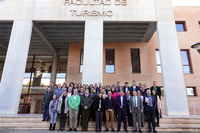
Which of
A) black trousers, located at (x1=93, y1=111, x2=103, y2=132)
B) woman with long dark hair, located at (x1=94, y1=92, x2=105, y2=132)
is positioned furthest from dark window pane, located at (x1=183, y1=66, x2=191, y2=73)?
black trousers, located at (x1=93, y1=111, x2=103, y2=132)

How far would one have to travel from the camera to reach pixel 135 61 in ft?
46.6

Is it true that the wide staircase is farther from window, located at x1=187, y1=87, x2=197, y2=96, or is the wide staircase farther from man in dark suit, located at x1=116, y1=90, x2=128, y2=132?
window, located at x1=187, y1=87, x2=197, y2=96

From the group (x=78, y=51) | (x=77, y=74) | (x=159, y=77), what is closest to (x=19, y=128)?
(x=77, y=74)

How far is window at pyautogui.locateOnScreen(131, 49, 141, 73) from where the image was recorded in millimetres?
13946

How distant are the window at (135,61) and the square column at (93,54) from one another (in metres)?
5.92

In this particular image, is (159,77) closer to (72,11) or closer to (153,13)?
(153,13)

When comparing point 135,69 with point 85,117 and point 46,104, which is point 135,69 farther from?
point 46,104

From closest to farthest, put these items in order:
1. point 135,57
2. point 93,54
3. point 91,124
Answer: point 91,124 < point 93,54 < point 135,57

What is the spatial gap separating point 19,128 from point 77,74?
26.4 feet

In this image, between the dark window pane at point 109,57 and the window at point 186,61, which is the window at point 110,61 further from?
the window at point 186,61

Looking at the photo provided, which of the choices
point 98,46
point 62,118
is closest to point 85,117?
point 62,118

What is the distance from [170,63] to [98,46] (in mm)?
5034

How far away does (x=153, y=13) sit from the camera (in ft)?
32.5

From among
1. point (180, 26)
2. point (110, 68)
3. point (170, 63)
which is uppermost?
point (180, 26)
